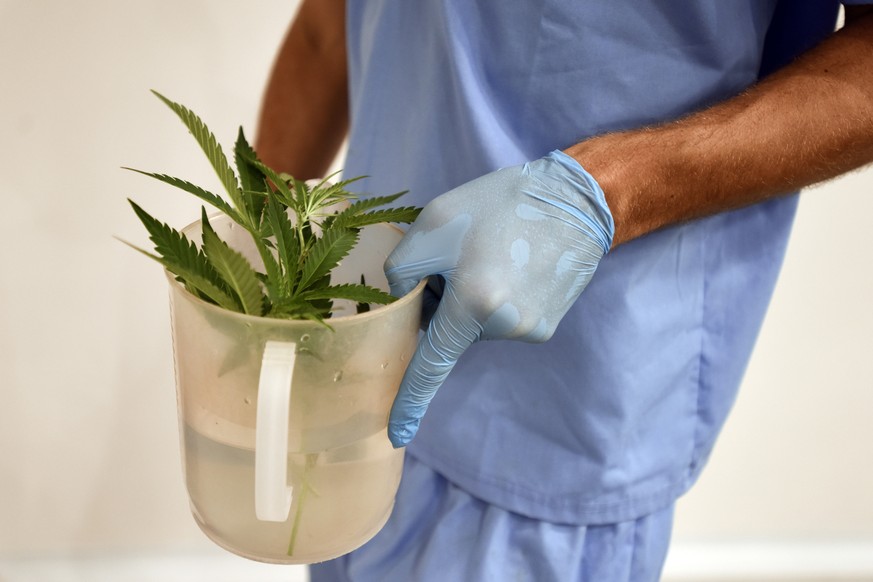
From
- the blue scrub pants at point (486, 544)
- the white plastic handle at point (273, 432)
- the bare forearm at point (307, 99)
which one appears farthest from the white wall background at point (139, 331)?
the white plastic handle at point (273, 432)

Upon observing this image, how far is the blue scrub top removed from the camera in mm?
537

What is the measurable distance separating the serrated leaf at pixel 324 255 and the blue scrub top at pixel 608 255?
0.54 ft

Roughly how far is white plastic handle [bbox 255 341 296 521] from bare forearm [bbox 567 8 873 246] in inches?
8.8

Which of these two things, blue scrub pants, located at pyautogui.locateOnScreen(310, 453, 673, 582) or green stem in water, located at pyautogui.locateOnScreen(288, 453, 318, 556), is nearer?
green stem in water, located at pyautogui.locateOnScreen(288, 453, 318, 556)

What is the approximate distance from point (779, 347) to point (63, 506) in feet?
3.39

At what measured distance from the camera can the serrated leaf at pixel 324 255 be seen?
1.35 feet

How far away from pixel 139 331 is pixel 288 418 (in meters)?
0.75

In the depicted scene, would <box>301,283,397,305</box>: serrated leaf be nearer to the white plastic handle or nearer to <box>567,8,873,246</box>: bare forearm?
the white plastic handle

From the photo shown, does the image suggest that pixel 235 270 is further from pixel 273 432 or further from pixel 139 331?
pixel 139 331

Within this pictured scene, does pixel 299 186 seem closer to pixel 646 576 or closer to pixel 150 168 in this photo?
pixel 646 576

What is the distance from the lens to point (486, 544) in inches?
23.2

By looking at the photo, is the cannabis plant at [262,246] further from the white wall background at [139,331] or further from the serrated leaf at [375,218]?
the white wall background at [139,331]

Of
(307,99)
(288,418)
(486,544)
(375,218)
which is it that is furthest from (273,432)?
(307,99)

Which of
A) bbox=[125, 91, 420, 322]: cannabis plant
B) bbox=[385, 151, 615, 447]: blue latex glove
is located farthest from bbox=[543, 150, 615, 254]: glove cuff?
bbox=[125, 91, 420, 322]: cannabis plant
